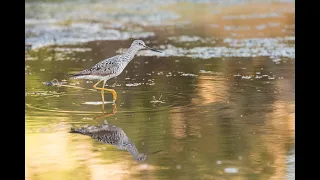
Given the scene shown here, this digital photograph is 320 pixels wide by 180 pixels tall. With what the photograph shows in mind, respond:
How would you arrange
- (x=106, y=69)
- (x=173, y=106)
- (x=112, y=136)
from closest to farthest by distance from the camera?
(x=112, y=136)
(x=173, y=106)
(x=106, y=69)

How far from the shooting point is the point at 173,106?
36.6 feet

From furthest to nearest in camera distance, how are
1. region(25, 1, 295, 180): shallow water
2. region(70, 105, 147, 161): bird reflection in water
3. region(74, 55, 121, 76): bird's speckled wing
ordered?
region(74, 55, 121, 76): bird's speckled wing < region(70, 105, 147, 161): bird reflection in water < region(25, 1, 295, 180): shallow water

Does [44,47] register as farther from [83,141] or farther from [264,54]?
[83,141]

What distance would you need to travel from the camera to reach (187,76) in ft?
46.9

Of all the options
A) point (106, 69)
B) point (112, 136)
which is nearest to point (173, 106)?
point (106, 69)

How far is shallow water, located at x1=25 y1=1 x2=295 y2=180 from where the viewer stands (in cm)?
803

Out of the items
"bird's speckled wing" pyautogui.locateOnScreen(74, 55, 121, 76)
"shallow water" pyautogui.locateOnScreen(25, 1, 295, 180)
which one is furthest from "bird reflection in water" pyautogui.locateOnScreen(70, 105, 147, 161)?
"bird's speckled wing" pyautogui.locateOnScreen(74, 55, 121, 76)

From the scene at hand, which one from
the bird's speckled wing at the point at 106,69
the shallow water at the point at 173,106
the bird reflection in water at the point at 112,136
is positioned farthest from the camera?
the bird's speckled wing at the point at 106,69

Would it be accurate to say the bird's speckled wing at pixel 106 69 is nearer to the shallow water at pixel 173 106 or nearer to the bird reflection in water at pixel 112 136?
the shallow water at pixel 173 106

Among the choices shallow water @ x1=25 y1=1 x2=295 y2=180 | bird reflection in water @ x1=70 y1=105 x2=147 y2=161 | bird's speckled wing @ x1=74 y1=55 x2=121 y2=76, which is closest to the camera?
shallow water @ x1=25 y1=1 x2=295 y2=180

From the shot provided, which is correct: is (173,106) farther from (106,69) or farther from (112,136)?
(112,136)

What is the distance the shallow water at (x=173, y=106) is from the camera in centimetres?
803

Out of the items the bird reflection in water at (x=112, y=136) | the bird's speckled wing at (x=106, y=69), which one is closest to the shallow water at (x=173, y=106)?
the bird reflection in water at (x=112, y=136)

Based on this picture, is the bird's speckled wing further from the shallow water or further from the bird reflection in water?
the bird reflection in water
